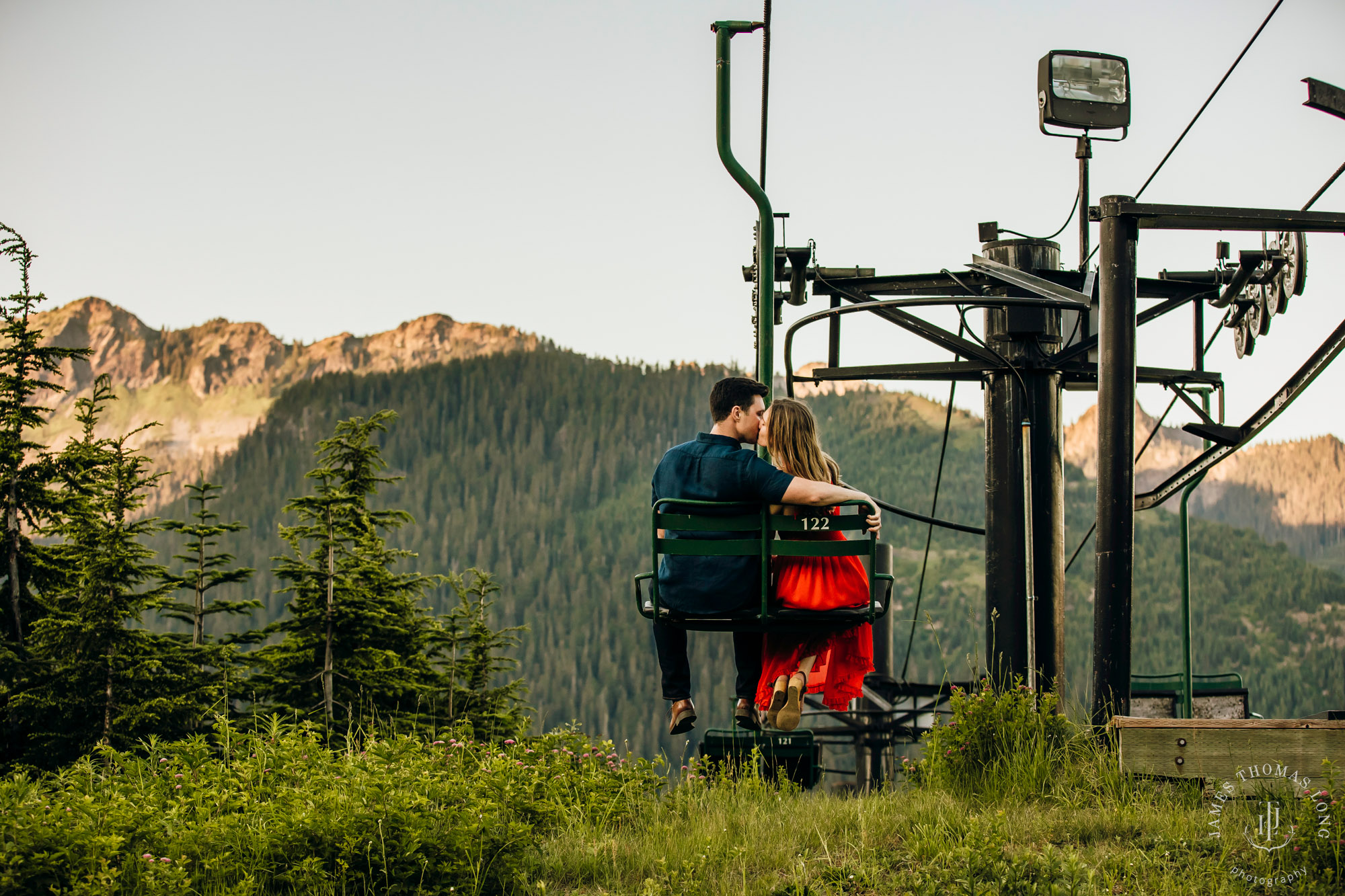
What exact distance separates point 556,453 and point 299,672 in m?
157

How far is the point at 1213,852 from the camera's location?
541 centimetres

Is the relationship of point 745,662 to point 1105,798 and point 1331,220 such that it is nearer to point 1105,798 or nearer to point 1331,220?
point 1105,798

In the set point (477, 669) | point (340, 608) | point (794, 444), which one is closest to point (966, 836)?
point (794, 444)

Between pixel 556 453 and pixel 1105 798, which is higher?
pixel 556 453

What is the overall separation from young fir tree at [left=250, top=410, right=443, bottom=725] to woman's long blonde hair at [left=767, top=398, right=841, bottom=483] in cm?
1706

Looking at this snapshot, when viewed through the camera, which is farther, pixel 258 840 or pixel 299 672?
pixel 299 672

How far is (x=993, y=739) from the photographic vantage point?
6988mm

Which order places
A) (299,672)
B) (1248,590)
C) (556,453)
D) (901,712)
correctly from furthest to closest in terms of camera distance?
(556,453)
(1248,590)
(299,672)
(901,712)

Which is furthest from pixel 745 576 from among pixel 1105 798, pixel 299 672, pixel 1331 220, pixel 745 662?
pixel 299 672

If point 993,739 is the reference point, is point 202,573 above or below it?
above

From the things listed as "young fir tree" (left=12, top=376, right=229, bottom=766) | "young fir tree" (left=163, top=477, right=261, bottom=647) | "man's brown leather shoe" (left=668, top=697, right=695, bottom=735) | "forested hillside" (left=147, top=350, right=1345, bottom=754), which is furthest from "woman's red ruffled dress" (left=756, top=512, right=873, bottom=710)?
"forested hillside" (left=147, top=350, right=1345, bottom=754)

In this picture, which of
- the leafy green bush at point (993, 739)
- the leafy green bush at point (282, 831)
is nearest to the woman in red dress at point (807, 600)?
the leafy green bush at point (993, 739)

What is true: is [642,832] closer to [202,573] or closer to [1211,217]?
[1211,217]

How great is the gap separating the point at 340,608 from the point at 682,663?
17513 millimetres
